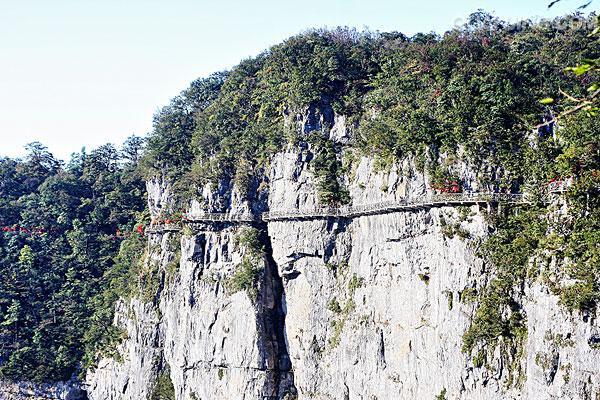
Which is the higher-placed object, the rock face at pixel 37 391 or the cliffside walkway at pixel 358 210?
the cliffside walkway at pixel 358 210

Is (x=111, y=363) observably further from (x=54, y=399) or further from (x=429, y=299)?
(x=429, y=299)

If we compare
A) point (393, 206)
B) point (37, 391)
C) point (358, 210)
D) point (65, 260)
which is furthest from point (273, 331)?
point (65, 260)

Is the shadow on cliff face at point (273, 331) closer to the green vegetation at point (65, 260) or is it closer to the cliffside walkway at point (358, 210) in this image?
the cliffside walkway at point (358, 210)

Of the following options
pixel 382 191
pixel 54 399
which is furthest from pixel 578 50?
pixel 54 399

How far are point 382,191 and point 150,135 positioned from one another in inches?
1106

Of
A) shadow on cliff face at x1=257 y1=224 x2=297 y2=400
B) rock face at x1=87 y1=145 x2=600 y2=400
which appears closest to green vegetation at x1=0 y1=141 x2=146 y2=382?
rock face at x1=87 y1=145 x2=600 y2=400

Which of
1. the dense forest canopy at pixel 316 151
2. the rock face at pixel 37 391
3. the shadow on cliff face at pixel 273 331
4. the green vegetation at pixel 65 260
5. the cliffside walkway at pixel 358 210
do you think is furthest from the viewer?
the green vegetation at pixel 65 260

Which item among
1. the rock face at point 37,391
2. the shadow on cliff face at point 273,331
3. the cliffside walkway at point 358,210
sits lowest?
the rock face at point 37,391

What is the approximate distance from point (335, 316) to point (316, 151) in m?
8.91

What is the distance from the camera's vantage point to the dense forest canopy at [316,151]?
3056cm

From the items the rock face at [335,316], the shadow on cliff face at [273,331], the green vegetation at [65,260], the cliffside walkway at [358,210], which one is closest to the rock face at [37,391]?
the green vegetation at [65,260]

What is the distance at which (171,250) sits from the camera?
47.4 meters

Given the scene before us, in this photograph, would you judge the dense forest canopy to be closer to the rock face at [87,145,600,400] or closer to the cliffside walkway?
the cliffside walkway

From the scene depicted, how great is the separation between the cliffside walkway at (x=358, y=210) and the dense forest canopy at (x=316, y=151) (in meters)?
0.90
